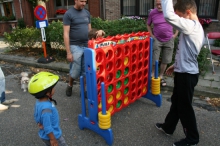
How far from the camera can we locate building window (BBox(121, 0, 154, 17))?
10.2 metres

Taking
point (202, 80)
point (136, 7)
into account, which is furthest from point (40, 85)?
point (136, 7)

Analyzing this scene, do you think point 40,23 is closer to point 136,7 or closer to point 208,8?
point 136,7

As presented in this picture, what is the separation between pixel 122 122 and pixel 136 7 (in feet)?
28.2

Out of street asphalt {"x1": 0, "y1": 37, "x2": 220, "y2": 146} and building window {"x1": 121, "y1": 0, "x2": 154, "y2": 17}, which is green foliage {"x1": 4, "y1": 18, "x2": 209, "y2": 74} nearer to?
street asphalt {"x1": 0, "y1": 37, "x2": 220, "y2": 146}

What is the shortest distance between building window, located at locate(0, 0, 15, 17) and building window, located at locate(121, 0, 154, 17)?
9.77 m

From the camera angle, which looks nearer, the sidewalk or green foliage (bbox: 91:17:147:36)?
the sidewalk

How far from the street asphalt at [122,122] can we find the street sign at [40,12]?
2.79 metres

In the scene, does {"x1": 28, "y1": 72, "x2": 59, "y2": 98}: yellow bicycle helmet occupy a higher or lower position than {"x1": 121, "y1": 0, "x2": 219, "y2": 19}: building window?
lower

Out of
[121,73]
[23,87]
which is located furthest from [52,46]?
[121,73]

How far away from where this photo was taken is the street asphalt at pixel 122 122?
8.75 ft

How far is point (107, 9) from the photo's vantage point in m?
10.8

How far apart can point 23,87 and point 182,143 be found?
3523mm

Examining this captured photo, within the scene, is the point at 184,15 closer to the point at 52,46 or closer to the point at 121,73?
the point at 121,73

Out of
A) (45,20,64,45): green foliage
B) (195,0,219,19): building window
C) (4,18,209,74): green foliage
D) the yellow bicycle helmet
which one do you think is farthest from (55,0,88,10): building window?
the yellow bicycle helmet
